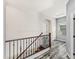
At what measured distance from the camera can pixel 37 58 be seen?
5.30ft

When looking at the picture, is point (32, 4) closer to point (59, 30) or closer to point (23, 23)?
point (23, 23)

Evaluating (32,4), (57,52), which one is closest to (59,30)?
(57,52)

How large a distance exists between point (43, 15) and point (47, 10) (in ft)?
0.44

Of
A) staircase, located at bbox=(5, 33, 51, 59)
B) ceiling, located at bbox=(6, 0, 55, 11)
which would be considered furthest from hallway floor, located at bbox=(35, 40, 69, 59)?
ceiling, located at bbox=(6, 0, 55, 11)

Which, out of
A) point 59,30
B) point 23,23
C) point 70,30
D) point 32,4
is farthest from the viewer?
point 23,23

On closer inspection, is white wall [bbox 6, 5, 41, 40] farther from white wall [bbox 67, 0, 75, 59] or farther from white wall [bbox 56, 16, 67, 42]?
white wall [bbox 67, 0, 75, 59]

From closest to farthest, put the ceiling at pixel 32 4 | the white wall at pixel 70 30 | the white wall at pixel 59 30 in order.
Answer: the white wall at pixel 70 30
the white wall at pixel 59 30
the ceiling at pixel 32 4

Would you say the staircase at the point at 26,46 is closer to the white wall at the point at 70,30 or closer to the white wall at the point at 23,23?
the white wall at the point at 23,23

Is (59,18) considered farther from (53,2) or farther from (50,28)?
(53,2)

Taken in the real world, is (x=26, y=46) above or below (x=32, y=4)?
below

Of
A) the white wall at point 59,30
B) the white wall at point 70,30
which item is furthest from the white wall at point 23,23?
the white wall at point 70,30

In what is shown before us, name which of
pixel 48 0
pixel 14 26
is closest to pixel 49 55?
pixel 14 26
